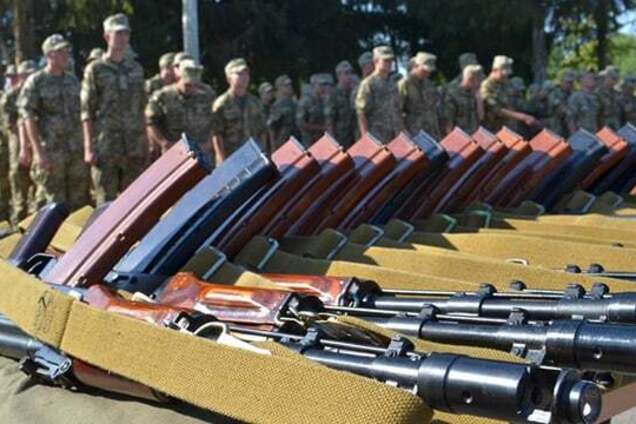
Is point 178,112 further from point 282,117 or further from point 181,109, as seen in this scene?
point 282,117

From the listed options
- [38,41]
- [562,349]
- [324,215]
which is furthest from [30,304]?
[38,41]

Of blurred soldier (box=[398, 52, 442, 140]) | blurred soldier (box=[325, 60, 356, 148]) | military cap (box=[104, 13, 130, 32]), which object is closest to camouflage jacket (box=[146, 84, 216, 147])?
military cap (box=[104, 13, 130, 32])

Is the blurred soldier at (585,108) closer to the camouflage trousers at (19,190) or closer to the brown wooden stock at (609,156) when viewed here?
the camouflage trousers at (19,190)

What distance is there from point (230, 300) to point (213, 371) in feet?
2.10

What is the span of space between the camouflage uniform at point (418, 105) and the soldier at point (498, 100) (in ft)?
3.00

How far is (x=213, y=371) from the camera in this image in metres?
2.00

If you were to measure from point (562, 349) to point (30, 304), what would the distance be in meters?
1.25

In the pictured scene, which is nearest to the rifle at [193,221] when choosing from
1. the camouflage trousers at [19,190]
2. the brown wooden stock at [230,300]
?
the brown wooden stock at [230,300]

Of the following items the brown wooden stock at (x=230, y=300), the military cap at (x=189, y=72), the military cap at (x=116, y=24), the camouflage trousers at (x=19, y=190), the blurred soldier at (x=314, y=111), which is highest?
the military cap at (x=116, y=24)

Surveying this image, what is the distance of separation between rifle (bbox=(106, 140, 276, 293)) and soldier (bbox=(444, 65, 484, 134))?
736cm

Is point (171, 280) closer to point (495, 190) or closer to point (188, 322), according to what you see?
point (188, 322)

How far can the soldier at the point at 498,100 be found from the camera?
10805mm

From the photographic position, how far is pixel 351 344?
214 centimetres

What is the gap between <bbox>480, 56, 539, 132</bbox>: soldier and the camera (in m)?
10.8
